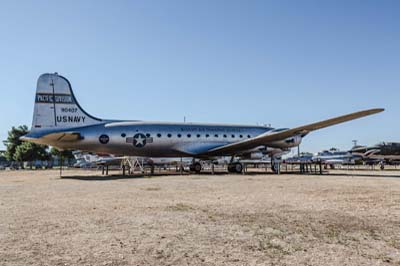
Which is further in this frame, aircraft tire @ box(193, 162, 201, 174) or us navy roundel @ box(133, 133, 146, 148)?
aircraft tire @ box(193, 162, 201, 174)

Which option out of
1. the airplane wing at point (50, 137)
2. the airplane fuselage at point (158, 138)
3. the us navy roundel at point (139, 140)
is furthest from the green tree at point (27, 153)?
the us navy roundel at point (139, 140)

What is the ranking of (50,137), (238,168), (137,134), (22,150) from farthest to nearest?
(22,150), (238,168), (137,134), (50,137)

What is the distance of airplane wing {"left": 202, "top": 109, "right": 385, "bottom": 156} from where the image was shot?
875 inches

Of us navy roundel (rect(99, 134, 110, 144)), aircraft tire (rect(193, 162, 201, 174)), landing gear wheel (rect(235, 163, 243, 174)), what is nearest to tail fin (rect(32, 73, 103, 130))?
us navy roundel (rect(99, 134, 110, 144))

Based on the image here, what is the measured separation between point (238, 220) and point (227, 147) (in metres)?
20.3

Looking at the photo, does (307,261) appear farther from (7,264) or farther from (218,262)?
(7,264)

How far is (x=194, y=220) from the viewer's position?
7238mm

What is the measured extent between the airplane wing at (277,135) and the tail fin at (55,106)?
1111cm

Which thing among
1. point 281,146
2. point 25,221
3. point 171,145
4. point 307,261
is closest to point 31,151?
point 171,145

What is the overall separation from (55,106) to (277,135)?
1641 centimetres

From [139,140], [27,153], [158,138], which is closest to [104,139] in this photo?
[139,140]

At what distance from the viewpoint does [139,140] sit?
86.9ft

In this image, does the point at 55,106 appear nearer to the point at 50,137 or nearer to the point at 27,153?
the point at 50,137

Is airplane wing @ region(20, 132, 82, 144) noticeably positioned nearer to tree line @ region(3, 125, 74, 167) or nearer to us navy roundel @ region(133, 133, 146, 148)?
us navy roundel @ region(133, 133, 146, 148)
